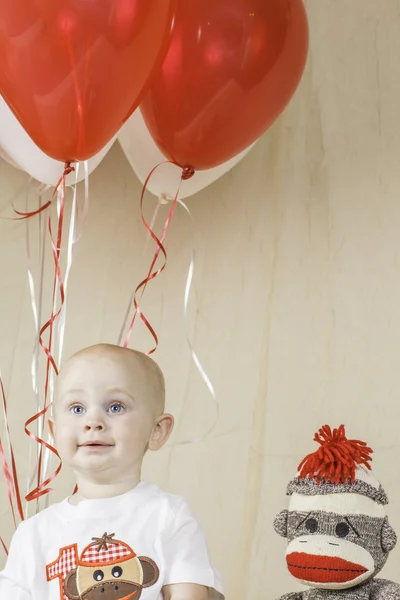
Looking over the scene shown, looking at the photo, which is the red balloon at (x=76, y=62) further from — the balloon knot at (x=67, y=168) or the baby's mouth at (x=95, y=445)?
the baby's mouth at (x=95, y=445)

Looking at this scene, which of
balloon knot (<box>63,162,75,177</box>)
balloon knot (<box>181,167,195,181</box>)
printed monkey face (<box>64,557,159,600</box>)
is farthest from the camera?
balloon knot (<box>181,167,195,181</box>)

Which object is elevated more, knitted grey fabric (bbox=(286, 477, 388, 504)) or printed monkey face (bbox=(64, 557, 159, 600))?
knitted grey fabric (bbox=(286, 477, 388, 504))

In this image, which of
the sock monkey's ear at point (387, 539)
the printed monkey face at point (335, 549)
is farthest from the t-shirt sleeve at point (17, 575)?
the sock monkey's ear at point (387, 539)

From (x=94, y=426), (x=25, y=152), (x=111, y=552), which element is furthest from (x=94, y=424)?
(x=25, y=152)

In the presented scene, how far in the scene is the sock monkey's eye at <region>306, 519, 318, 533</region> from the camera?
108 centimetres

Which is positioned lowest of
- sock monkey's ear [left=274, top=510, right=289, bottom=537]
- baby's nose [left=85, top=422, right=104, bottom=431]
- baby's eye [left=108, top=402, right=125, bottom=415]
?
sock monkey's ear [left=274, top=510, right=289, bottom=537]

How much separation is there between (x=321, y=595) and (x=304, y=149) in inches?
35.3

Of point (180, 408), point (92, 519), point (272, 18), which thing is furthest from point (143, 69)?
point (180, 408)

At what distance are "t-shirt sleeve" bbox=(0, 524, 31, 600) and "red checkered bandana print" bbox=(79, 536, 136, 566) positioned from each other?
0.23ft

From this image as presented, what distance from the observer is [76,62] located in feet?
3.71

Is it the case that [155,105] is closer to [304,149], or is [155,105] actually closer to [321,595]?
[304,149]

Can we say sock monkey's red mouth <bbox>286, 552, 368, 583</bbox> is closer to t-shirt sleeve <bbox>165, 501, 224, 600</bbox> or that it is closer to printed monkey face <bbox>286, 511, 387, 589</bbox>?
printed monkey face <bbox>286, 511, 387, 589</bbox>

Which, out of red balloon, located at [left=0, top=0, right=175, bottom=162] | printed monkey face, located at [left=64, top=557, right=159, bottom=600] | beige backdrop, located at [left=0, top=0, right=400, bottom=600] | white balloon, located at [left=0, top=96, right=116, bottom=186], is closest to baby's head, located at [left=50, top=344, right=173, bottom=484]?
printed monkey face, located at [left=64, top=557, right=159, bottom=600]

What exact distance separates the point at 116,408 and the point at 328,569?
30 centimetres
